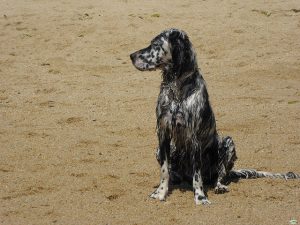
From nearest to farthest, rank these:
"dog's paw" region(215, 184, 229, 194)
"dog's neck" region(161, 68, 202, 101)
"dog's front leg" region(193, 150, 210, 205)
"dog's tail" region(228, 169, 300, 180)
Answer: "dog's neck" region(161, 68, 202, 101)
"dog's front leg" region(193, 150, 210, 205)
"dog's paw" region(215, 184, 229, 194)
"dog's tail" region(228, 169, 300, 180)

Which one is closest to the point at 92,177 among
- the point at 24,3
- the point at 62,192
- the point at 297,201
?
the point at 62,192

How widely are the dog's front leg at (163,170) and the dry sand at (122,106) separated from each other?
0.11m

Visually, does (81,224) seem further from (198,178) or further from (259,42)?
(259,42)

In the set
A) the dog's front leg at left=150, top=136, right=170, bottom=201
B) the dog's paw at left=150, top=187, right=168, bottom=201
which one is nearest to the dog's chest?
the dog's front leg at left=150, top=136, right=170, bottom=201

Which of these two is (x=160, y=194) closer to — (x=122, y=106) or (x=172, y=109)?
(x=172, y=109)

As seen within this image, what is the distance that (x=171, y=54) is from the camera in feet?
19.6

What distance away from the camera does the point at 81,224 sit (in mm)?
5625

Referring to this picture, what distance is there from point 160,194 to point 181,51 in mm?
1583

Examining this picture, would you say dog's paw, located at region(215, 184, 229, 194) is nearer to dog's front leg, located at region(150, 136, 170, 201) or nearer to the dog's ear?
dog's front leg, located at region(150, 136, 170, 201)

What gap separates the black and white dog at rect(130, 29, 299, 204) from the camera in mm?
5980

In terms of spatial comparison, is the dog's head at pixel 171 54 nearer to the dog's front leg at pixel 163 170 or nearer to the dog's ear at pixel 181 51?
the dog's ear at pixel 181 51

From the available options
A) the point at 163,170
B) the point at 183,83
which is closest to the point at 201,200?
the point at 163,170

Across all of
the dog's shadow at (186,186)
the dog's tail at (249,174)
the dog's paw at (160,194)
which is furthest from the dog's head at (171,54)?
the dog's tail at (249,174)

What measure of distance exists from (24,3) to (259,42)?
7807 mm
